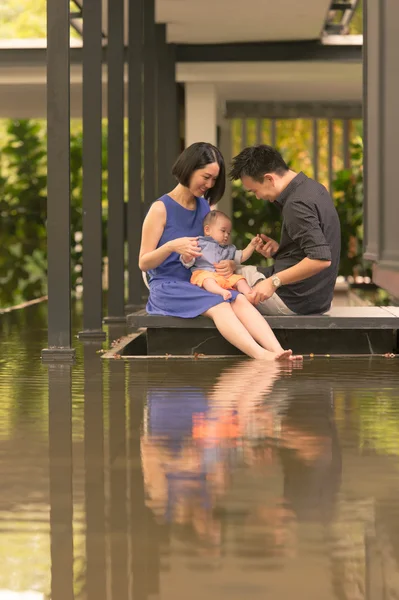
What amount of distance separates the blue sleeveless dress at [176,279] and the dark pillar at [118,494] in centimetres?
155

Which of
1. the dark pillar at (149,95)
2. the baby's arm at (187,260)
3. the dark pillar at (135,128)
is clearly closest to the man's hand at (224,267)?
the baby's arm at (187,260)

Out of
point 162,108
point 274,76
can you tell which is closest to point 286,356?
point 162,108

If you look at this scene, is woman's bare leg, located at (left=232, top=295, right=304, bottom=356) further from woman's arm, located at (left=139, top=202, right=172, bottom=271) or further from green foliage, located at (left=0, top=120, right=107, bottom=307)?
green foliage, located at (left=0, top=120, right=107, bottom=307)

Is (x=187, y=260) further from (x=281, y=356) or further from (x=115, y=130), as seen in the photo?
(x=115, y=130)

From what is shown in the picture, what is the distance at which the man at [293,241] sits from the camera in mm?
7035

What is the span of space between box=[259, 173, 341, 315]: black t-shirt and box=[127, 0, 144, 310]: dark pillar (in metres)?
4.29

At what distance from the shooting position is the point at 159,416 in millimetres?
4703

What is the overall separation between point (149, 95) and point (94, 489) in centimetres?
983

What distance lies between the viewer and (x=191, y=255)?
7129mm

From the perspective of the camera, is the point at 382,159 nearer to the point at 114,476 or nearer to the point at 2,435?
the point at 2,435

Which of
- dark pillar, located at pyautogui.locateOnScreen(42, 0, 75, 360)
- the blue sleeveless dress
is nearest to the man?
the blue sleeveless dress

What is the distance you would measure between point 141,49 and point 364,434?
310 inches

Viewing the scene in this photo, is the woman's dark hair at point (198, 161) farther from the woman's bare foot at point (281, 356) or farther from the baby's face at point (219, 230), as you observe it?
the woman's bare foot at point (281, 356)

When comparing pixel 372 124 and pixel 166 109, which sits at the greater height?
pixel 166 109
